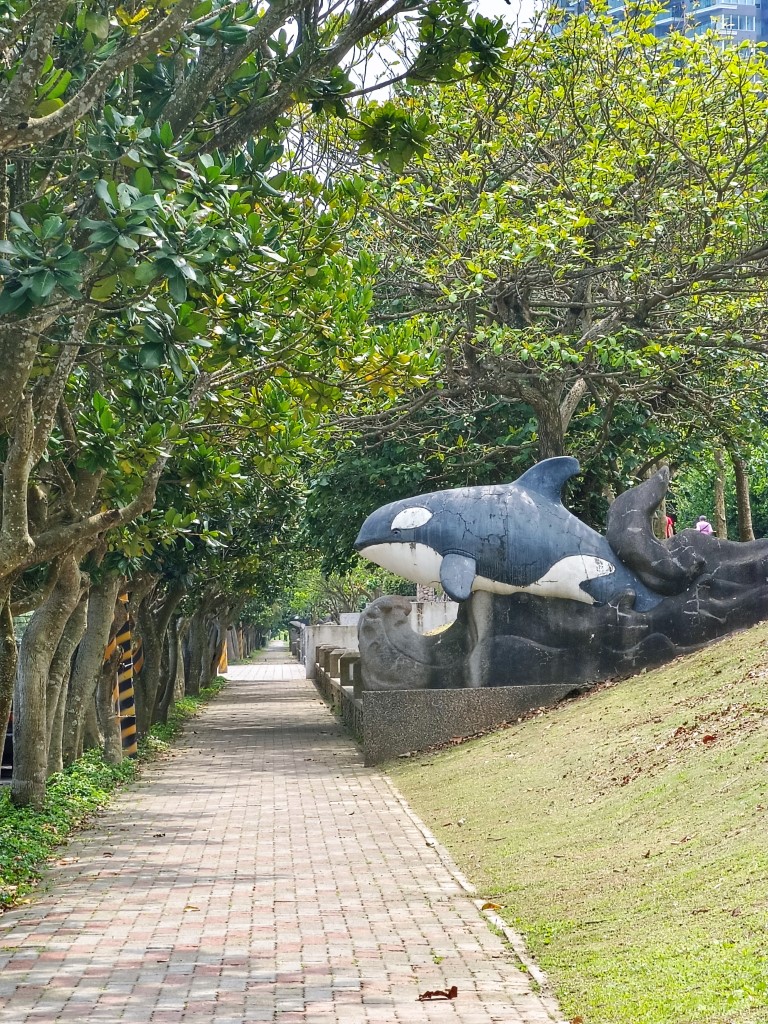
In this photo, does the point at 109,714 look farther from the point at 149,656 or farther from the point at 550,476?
the point at 550,476

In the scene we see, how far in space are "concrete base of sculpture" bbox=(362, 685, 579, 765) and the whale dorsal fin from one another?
9.12ft

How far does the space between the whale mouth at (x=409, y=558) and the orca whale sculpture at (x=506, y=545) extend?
1 centimetres

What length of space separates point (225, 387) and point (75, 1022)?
6.36 m

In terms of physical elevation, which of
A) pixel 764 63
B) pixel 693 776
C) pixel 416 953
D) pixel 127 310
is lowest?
pixel 416 953

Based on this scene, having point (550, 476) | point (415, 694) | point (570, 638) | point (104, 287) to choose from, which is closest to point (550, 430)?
point (550, 476)

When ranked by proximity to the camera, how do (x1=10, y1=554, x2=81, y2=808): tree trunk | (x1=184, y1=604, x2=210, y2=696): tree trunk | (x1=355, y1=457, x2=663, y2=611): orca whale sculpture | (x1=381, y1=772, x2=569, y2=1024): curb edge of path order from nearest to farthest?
(x1=381, y1=772, x2=569, y2=1024): curb edge of path, (x1=10, y1=554, x2=81, y2=808): tree trunk, (x1=355, y1=457, x2=663, y2=611): orca whale sculpture, (x1=184, y1=604, x2=210, y2=696): tree trunk

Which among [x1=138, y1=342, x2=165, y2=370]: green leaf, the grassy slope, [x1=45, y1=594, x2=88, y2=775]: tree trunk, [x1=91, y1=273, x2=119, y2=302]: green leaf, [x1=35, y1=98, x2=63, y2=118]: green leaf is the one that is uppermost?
[x1=35, y1=98, x2=63, y2=118]: green leaf

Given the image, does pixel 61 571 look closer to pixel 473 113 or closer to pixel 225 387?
pixel 225 387

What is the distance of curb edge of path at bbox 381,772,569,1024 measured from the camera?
6613 mm

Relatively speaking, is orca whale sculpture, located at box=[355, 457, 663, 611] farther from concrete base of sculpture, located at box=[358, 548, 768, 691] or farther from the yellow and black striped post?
the yellow and black striped post

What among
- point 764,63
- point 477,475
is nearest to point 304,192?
point 764,63

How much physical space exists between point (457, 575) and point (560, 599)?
1541mm

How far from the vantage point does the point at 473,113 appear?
54.7 ft

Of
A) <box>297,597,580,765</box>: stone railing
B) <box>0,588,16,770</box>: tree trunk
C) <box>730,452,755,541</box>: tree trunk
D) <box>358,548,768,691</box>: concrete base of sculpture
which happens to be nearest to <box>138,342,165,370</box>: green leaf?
<box>0,588,16,770</box>: tree trunk
